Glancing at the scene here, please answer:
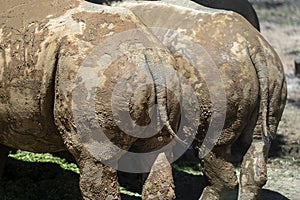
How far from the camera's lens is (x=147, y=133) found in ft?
12.0

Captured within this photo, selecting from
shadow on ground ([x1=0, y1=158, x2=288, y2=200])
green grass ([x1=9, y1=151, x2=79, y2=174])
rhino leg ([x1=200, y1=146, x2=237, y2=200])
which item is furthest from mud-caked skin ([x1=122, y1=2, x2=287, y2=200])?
green grass ([x1=9, y1=151, x2=79, y2=174])

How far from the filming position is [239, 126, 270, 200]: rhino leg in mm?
4227

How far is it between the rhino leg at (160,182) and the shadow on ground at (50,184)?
1.02 m

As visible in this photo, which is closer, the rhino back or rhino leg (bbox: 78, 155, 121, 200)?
rhino leg (bbox: 78, 155, 121, 200)

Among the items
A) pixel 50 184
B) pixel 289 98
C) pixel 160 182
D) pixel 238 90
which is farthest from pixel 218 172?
pixel 289 98

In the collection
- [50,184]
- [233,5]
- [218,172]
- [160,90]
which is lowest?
[50,184]

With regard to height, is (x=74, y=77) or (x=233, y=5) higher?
(x=74, y=77)

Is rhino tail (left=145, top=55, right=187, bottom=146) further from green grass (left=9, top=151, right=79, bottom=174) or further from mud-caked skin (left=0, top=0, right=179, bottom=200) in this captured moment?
green grass (left=9, top=151, right=79, bottom=174)

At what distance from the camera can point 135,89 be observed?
11.4 ft

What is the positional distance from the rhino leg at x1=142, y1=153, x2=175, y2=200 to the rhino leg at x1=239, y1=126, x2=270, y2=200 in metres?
0.70

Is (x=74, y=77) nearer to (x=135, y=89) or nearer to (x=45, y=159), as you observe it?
(x=135, y=89)

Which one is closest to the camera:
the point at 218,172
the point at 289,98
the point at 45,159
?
the point at 218,172

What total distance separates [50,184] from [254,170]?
5.49 ft

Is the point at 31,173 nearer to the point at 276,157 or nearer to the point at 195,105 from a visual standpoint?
the point at 195,105
